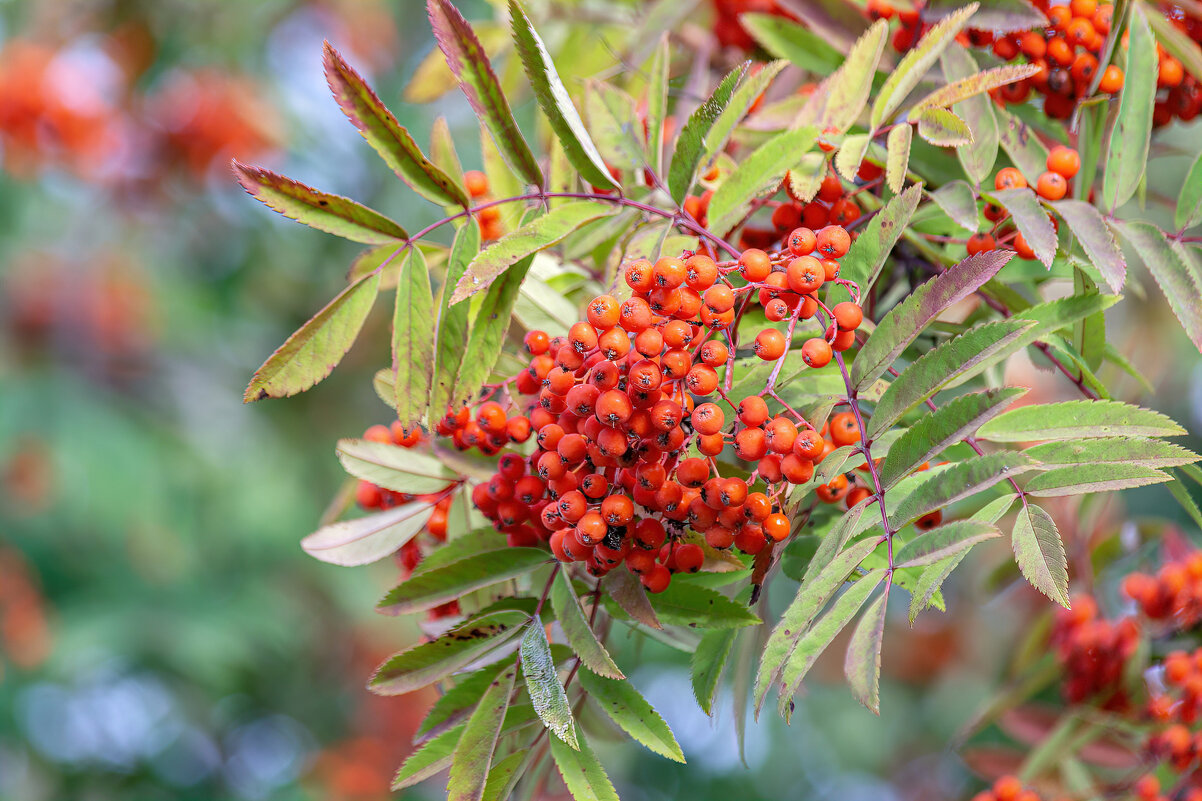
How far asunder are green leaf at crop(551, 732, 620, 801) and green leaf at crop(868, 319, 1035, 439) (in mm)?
397

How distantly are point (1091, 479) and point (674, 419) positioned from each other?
1.15 ft

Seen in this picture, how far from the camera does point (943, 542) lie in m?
0.74

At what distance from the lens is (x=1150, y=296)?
2998 mm

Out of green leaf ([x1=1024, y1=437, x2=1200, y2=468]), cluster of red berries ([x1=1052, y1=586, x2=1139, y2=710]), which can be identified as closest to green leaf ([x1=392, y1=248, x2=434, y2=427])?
green leaf ([x1=1024, y1=437, x2=1200, y2=468])

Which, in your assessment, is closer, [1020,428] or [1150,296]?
[1020,428]

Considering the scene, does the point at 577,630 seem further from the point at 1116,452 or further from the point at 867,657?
the point at 1116,452

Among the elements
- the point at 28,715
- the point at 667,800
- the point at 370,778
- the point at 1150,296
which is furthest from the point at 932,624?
the point at 28,715

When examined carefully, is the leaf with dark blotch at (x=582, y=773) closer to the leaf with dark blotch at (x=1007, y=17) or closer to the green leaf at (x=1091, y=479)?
the green leaf at (x=1091, y=479)

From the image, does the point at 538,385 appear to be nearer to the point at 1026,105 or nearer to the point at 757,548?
the point at 757,548

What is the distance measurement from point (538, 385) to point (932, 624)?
441cm

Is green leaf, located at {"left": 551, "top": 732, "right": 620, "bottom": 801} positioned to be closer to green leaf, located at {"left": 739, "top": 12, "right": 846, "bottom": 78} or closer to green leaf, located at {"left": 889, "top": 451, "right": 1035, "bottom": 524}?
green leaf, located at {"left": 889, "top": 451, "right": 1035, "bottom": 524}

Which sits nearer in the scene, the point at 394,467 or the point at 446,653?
the point at 446,653

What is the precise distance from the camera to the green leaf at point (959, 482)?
2.36 ft

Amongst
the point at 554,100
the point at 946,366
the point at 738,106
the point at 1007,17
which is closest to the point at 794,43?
the point at 1007,17
